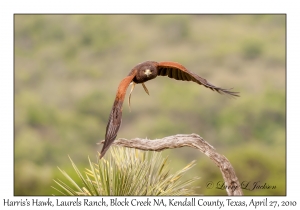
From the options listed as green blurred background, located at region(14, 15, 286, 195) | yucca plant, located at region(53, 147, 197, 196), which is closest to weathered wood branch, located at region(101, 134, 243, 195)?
yucca plant, located at region(53, 147, 197, 196)

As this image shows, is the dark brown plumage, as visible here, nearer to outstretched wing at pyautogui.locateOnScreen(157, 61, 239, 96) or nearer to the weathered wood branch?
outstretched wing at pyautogui.locateOnScreen(157, 61, 239, 96)

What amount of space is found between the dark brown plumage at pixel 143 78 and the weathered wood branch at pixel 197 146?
66cm

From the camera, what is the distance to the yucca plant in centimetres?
726

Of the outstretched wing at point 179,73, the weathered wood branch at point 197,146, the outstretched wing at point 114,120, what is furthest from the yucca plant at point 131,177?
the outstretched wing at point 179,73

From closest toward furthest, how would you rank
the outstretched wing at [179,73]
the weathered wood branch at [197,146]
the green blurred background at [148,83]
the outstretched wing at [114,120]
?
the outstretched wing at [114,120]
the weathered wood branch at [197,146]
the outstretched wing at [179,73]
the green blurred background at [148,83]

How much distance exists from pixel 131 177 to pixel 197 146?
99cm

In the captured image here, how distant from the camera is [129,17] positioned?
6769 centimetres

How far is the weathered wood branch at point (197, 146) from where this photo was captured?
22.4 ft

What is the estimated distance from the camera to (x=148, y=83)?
193ft

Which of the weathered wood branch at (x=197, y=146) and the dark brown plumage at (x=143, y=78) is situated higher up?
the dark brown plumage at (x=143, y=78)

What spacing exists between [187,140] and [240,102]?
146 feet

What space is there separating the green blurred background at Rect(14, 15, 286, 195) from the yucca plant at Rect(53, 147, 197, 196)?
2790 cm

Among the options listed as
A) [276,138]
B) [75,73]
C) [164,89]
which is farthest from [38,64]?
[276,138]

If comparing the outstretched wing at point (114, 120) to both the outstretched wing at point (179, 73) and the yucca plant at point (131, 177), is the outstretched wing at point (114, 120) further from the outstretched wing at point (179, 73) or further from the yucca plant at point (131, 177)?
the outstretched wing at point (179, 73)
